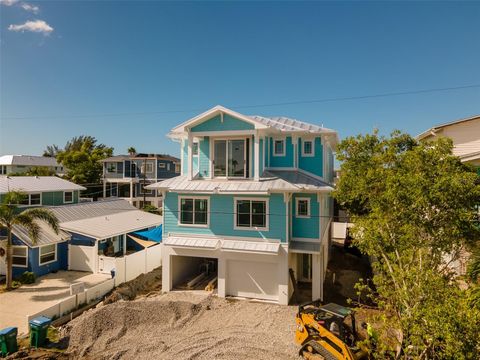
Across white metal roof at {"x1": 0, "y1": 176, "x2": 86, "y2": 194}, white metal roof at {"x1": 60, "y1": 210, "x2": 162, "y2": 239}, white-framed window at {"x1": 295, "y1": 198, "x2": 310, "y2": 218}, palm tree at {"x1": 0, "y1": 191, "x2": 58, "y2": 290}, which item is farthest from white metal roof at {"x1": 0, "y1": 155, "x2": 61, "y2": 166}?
white-framed window at {"x1": 295, "y1": 198, "x2": 310, "y2": 218}

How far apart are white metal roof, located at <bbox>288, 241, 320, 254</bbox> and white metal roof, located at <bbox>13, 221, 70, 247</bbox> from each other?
1497cm

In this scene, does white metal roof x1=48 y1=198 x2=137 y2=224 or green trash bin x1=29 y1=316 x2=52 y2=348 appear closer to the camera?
green trash bin x1=29 y1=316 x2=52 y2=348

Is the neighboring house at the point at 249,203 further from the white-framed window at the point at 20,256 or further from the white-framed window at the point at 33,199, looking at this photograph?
the white-framed window at the point at 33,199

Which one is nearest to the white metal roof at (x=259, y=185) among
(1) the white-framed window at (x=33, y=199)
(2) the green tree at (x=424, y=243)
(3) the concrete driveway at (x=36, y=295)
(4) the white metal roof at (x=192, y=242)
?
(4) the white metal roof at (x=192, y=242)

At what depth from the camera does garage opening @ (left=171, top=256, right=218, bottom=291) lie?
680 inches

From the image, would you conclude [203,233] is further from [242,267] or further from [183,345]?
[183,345]

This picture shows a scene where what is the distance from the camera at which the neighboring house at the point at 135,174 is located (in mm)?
41469

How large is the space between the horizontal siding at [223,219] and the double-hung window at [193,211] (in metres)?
0.29

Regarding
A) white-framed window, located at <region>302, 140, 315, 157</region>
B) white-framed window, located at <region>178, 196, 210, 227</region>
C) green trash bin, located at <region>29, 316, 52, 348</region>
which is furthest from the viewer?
white-framed window, located at <region>302, 140, 315, 157</region>

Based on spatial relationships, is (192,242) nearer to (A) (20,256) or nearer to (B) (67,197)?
(A) (20,256)

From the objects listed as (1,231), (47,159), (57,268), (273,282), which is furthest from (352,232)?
(47,159)

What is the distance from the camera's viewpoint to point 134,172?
137ft

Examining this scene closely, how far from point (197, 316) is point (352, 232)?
8016 millimetres

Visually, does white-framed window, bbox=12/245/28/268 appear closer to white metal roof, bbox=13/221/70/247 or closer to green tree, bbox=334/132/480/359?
white metal roof, bbox=13/221/70/247
